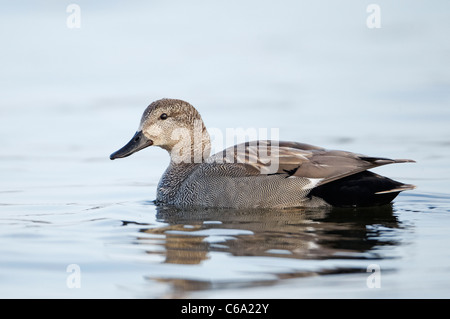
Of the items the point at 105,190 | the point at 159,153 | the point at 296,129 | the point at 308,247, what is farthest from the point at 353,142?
the point at 308,247

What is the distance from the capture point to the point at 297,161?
331 inches

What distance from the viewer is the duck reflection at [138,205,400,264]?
6445 mm

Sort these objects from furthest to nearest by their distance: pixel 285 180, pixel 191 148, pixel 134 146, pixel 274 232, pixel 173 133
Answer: pixel 191 148
pixel 173 133
pixel 134 146
pixel 285 180
pixel 274 232

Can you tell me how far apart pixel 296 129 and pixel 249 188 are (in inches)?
212

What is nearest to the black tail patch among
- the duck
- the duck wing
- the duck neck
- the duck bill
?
the duck

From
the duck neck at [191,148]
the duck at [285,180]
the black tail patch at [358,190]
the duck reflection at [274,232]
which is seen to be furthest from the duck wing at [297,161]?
the duck neck at [191,148]

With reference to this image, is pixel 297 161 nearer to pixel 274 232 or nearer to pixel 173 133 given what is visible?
pixel 274 232

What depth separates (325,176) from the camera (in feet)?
26.9

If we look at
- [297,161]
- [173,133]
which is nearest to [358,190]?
[297,161]

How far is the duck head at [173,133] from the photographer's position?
30.6ft

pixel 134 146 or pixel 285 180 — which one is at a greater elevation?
pixel 134 146

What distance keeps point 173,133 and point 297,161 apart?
5.47ft
